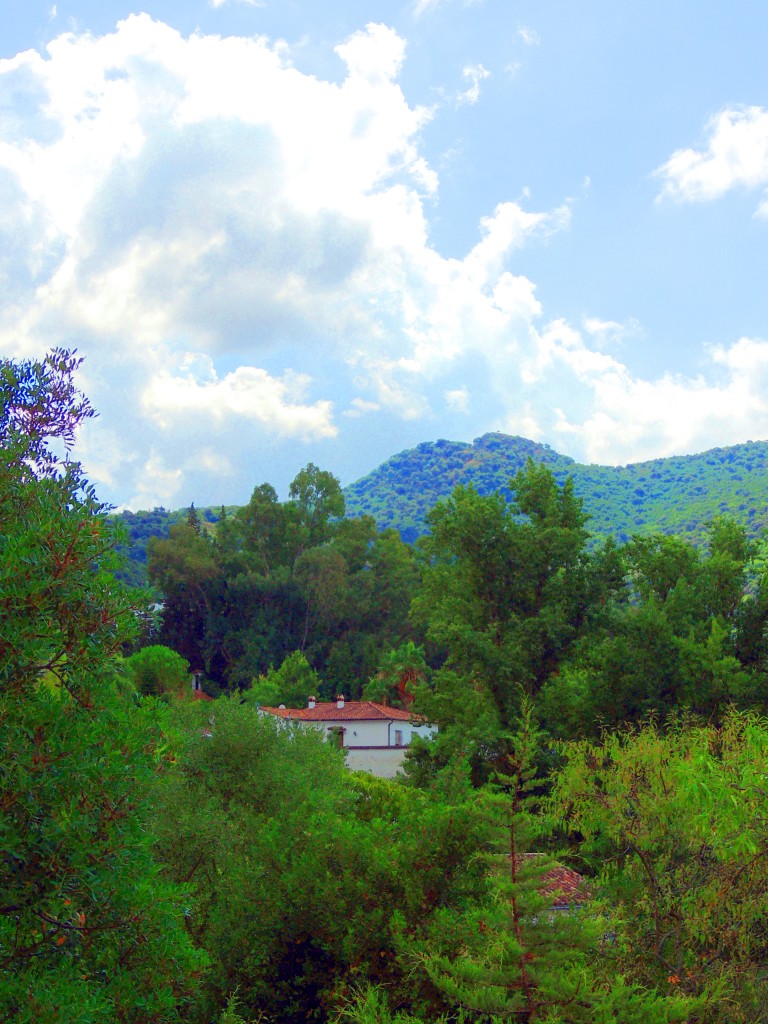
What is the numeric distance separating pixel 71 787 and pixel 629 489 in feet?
509

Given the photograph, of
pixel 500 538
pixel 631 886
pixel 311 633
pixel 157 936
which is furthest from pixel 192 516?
pixel 157 936

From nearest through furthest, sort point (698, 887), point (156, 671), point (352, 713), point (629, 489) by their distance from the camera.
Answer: point (698, 887), point (352, 713), point (156, 671), point (629, 489)

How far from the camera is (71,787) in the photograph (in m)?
5.65

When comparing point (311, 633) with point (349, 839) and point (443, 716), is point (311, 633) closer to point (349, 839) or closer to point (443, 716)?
point (443, 716)

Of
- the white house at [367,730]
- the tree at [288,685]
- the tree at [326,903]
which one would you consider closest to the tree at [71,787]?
the tree at [326,903]

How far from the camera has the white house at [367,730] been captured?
4822cm

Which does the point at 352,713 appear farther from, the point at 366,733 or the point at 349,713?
the point at 366,733

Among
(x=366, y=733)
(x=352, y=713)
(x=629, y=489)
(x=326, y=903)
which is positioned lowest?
(x=366, y=733)

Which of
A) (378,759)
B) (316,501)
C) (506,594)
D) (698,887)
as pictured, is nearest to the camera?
(698,887)

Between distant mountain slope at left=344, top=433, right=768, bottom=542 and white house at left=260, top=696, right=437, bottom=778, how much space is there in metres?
46.6

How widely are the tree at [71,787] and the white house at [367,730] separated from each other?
41729 mm

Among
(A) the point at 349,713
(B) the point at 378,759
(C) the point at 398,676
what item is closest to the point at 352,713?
(A) the point at 349,713

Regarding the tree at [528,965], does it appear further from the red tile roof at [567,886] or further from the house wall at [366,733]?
the house wall at [366,733]

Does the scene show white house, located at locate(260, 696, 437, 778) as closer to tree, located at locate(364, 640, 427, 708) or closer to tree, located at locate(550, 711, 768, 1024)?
tree, located at locate(364, 640, 427, 708)
